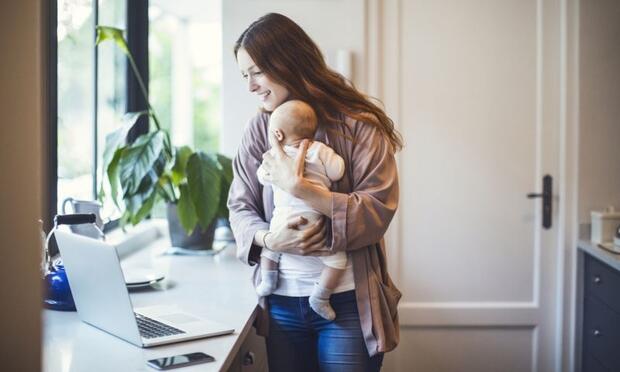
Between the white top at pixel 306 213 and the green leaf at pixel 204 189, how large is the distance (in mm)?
1022

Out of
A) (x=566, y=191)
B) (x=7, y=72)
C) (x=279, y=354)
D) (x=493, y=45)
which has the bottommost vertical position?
(x=279, y=354)

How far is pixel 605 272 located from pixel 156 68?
3181 millimetres

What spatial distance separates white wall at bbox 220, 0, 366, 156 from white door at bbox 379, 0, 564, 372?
0.16 metres

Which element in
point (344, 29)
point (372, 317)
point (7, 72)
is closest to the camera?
point (7, 72)

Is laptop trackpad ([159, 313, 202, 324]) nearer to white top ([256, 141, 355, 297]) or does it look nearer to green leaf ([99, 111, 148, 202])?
white top ([256, 141, 355, 297])

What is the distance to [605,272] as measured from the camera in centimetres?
294

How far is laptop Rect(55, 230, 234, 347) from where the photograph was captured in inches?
65.4

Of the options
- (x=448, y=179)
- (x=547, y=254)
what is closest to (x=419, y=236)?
(x=448, y=179)

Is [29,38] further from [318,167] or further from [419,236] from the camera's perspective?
[419,236]

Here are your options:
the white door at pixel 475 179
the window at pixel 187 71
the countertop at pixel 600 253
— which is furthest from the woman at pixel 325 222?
the window at pixel 187 71

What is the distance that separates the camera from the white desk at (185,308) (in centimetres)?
158

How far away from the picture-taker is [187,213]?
2.89m

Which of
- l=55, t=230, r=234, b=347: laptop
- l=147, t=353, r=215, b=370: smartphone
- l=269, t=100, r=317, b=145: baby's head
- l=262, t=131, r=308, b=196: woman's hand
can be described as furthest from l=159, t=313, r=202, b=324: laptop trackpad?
l=269, t=100, r=317, b=145: baby's head

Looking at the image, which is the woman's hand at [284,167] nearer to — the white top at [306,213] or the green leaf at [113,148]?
the white top at [306,213]
